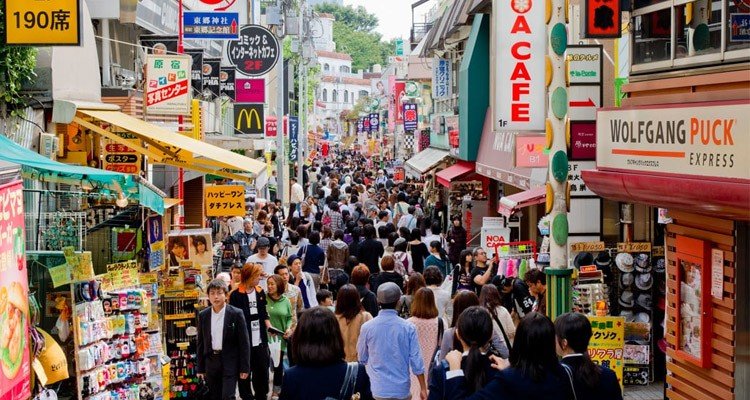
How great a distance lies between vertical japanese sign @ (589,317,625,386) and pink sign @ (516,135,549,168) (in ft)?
22.6

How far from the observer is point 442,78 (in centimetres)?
3816

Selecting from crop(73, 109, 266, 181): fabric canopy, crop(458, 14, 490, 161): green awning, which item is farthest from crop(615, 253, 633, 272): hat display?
crop(458, 14, 490, 161): green awning

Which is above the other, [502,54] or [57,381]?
[502,54]

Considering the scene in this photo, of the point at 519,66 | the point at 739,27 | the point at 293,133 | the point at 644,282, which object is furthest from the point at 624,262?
the point at 293,133

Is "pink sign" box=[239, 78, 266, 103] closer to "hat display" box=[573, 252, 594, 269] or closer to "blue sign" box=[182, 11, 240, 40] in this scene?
"blue sign" box=[182, 11, 240, 40]

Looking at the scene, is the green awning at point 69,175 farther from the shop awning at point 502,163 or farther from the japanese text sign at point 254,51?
the japanese text sign at point 254,51

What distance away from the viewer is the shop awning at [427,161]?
35722 millimetres

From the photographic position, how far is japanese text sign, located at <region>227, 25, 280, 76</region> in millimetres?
30891

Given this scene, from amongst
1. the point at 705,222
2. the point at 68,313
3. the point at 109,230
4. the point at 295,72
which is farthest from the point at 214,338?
the point at 295,72

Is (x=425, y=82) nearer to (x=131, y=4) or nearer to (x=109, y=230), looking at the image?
(x=131, y=4)

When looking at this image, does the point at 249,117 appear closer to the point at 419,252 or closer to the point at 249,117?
the point at 249,117

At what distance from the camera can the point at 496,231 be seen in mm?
20641

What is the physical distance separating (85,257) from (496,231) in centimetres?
1053

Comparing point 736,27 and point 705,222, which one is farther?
point 705,222
